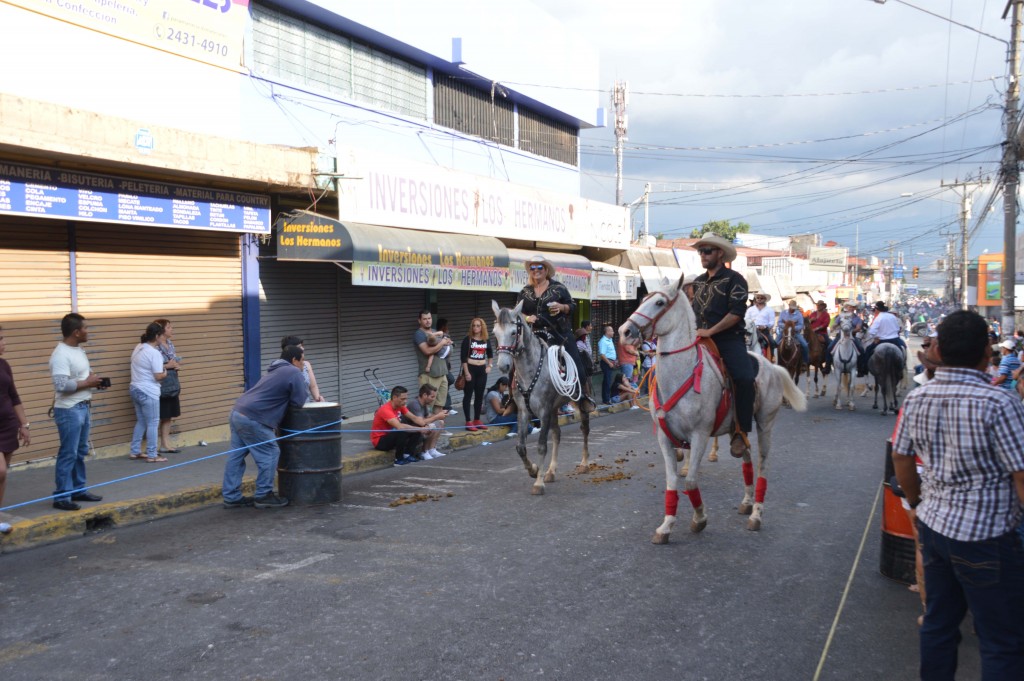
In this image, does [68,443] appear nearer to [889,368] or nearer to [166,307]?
[166,307]

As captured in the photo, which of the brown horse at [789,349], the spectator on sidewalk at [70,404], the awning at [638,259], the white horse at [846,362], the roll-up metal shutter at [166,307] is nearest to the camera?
the spectator on sidewalk at [70,404]

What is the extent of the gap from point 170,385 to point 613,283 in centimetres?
1366

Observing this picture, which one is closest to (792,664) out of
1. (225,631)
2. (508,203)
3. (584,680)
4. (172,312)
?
(584,680)

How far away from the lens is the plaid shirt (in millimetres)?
3486

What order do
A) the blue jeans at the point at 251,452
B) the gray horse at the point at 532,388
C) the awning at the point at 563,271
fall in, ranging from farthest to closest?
the awning at the point at 563,271 < the gray horse at the point at 532,388 < the blue jeans at the point at 251,452

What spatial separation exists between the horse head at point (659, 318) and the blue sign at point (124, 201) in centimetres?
709

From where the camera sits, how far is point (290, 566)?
669 cm

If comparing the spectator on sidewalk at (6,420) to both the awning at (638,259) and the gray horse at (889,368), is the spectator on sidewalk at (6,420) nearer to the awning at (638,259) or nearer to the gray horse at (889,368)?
the gray horse at (889,368)

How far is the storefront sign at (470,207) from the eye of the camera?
14.8 metres

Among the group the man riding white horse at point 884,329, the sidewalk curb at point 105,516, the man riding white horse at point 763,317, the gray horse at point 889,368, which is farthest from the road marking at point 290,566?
the man riding white horse at point 884,329

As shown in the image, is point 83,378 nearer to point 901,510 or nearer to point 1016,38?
point 901,510

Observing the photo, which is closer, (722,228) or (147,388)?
(147,388)

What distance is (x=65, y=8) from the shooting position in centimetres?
1085

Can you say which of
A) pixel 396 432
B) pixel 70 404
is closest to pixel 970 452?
pixel 70 404
